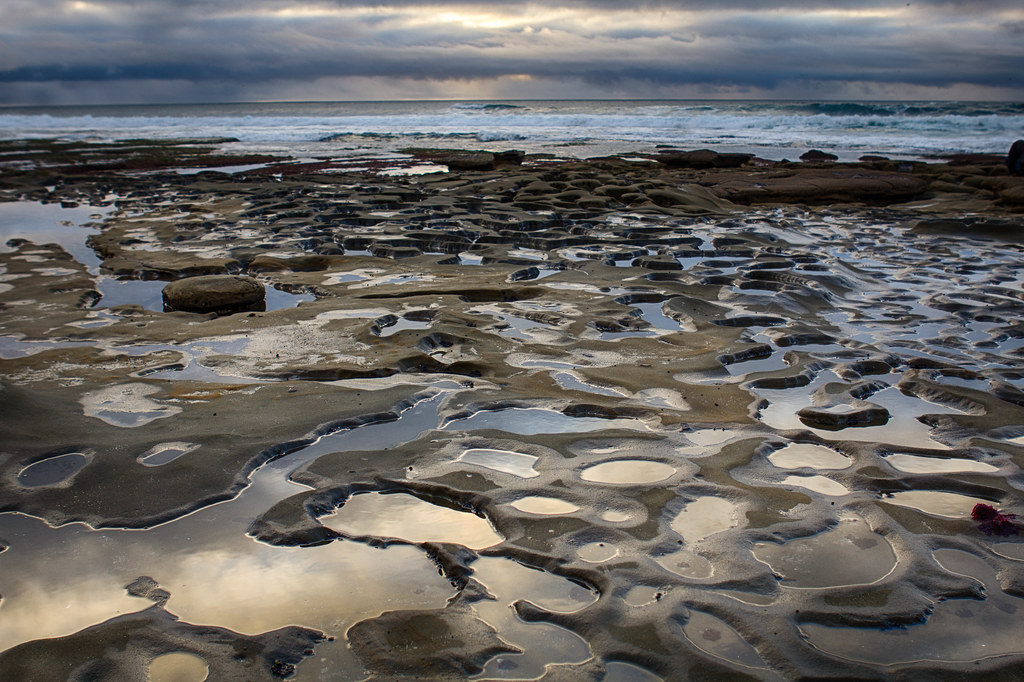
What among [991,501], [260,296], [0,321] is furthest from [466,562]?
[0,321]

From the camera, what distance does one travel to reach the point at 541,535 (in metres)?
2.27

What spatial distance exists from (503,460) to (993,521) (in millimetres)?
1594

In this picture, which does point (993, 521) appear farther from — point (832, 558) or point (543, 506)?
point (543, 506)

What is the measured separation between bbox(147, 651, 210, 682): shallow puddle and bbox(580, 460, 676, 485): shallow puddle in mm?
1347

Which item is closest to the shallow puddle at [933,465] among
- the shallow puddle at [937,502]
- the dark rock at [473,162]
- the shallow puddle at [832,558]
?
the shallow puddle at [937,502]

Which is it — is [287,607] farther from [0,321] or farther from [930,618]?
[0,321]

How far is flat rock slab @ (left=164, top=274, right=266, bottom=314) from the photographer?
505 centimetres

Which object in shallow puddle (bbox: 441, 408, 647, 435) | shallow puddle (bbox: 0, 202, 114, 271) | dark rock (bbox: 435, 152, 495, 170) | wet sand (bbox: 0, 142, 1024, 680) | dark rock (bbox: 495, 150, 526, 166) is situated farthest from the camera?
dark rock (bbox: 495, 150, 526, 166)

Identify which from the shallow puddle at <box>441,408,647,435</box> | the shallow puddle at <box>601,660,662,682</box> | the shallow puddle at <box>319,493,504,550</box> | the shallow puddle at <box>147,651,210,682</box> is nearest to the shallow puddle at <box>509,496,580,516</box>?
the shallow puddle at <box>319,493,504,550</box>

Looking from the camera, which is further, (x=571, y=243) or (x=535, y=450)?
(x=571, y=243)

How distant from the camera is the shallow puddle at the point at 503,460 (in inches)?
106

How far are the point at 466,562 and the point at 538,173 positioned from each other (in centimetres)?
1175

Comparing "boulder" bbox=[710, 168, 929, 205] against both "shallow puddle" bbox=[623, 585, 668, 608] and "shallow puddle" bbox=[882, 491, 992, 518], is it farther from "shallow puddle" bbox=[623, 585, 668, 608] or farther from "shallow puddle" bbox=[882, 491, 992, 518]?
"shallow puddle" bbox=[623, 585, 668, 608]

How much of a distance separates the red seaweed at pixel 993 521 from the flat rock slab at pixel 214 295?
4319 mm
